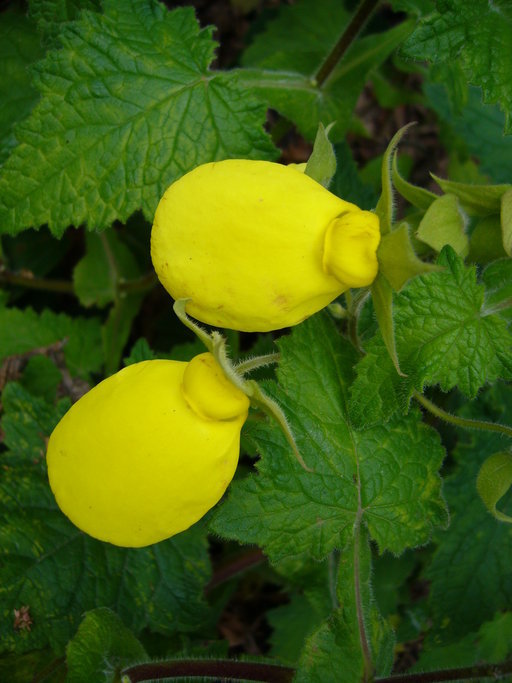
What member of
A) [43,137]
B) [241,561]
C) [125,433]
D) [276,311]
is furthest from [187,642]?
[43,137]

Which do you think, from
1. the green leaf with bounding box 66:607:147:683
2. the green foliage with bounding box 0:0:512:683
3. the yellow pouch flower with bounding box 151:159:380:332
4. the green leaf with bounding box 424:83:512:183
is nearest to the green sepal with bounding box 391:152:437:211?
the green foliage with bounding box 0:0:512:683

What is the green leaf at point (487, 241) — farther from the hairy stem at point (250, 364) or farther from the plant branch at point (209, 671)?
the plant branch at point (209, 671)

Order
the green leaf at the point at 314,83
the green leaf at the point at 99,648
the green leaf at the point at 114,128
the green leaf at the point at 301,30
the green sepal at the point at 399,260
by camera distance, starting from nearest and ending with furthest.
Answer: the green sepal at the point at 399,260
the green leaf at the point at 99,648
the green leaf at the point at 114,128
the green leaf at the point at 314,83
the green leaf at the point at 301,30

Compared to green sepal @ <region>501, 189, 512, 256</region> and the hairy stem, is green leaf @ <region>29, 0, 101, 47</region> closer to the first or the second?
the hairy stem

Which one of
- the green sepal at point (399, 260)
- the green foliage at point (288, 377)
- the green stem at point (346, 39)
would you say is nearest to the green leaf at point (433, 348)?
the green foliage at point (288, 377)

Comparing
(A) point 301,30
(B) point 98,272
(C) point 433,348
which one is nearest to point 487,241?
(C) point 433,348

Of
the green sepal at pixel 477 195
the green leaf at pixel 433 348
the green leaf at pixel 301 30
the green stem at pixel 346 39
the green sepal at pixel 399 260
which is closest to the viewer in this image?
the green sepal at pixel 399 260

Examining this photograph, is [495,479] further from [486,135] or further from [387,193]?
[486,135]
